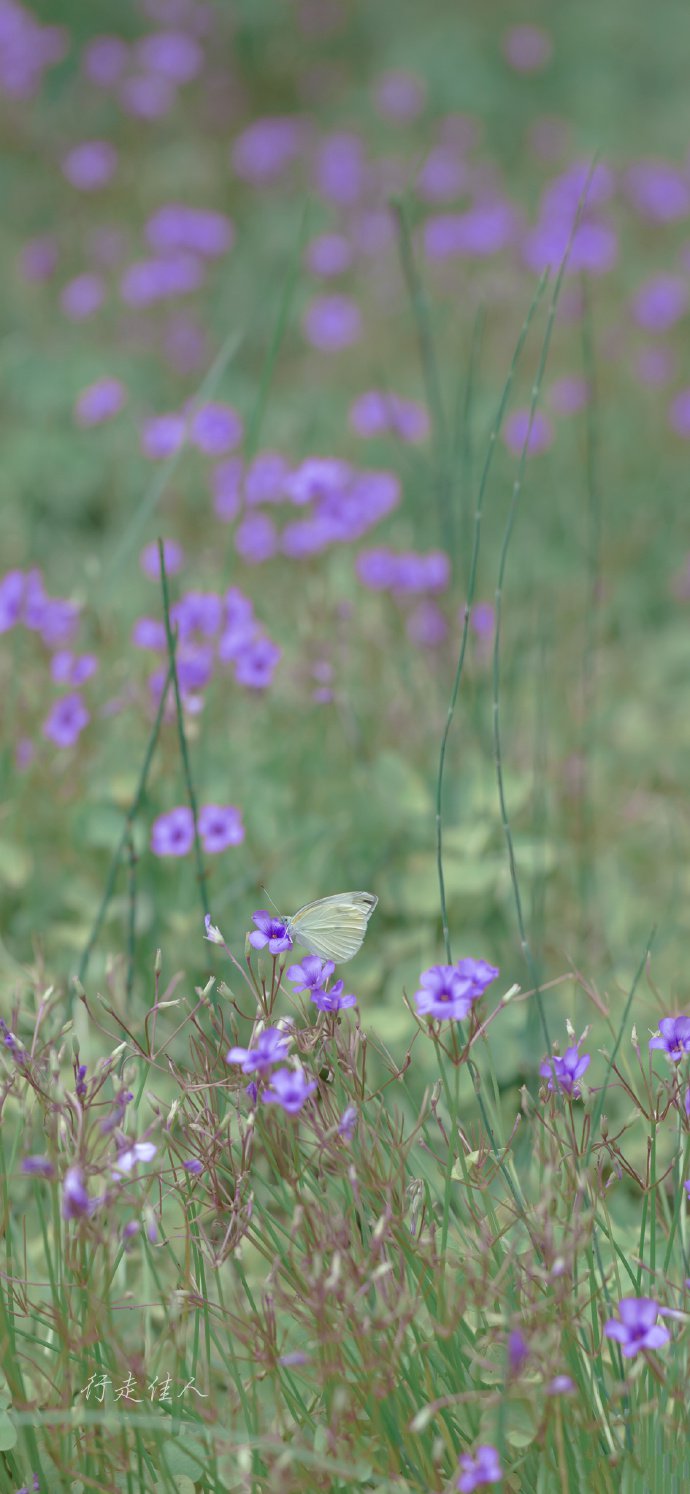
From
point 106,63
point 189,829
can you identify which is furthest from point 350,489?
point 106,63

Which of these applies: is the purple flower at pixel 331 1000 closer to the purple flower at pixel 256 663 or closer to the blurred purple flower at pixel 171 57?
the purple flower at pixel 256 663

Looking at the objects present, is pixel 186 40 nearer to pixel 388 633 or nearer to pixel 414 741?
pixel 388 633

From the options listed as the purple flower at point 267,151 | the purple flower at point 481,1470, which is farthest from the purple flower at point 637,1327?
the purple flower at point 267,151

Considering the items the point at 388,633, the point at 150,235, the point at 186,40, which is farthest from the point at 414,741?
the point at 186,40

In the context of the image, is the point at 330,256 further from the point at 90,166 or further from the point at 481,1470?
the point at 481,1470

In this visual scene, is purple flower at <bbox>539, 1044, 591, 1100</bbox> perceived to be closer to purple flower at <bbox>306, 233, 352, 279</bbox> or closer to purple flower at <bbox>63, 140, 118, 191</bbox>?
purple flower at <bbox>306, 233, 352, 279</bbox>

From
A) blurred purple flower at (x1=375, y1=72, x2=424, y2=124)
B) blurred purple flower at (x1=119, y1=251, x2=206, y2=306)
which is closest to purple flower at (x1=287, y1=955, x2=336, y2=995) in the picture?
blurred purple flower at (x1=119, y1=251, x2=206, y2=306)
